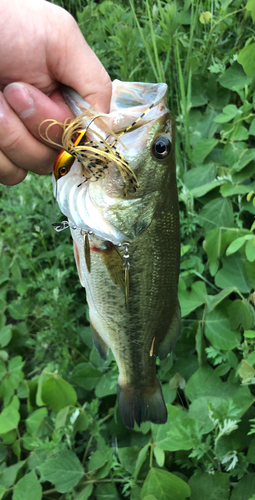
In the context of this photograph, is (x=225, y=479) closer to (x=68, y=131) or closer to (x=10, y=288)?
(x=68, y=131)

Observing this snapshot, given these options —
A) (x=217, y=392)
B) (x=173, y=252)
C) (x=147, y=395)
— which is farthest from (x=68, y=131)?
(x=217, y=392)

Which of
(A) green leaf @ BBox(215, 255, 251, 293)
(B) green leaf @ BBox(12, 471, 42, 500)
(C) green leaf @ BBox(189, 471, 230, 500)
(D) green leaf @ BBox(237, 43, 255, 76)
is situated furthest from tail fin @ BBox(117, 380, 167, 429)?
(D) green leaf @ BBox(237, 43, 255, 76)

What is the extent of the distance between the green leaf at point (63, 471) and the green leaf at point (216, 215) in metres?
1.43

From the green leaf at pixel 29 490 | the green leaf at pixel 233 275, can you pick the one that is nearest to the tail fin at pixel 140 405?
the green leaf at pixel 29 490

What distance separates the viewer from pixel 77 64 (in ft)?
3.81

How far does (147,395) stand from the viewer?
1.37m

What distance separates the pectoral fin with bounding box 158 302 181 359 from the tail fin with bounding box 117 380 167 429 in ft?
0.52

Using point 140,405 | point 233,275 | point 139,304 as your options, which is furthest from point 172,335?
point 233,275

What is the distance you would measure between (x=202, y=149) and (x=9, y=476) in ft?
7.24

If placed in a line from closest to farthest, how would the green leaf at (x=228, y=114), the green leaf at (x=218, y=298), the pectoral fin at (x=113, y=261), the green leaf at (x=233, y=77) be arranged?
the pectoral fin at (x=113, y=261) → the green leaf at (x=218, y=298) → the green leaf at (x=228, y=114) → the green leaf at (x=233, y=77)

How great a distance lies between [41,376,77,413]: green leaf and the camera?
1763mm

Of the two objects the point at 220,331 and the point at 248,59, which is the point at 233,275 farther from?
the point at 248,59

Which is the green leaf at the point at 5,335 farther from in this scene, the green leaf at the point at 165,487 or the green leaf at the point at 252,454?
the green leaf at the point at 252,454

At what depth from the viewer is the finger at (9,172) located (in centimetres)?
137
